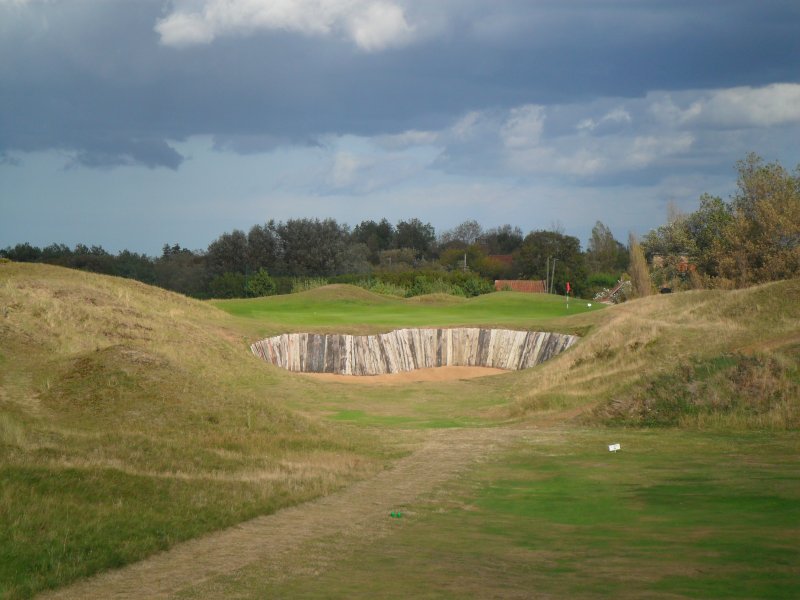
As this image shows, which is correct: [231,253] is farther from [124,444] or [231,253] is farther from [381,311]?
[124,444]

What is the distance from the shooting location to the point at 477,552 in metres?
8.93

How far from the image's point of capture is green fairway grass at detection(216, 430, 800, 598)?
729 centimetres

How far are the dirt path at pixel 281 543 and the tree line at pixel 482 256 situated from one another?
43.3 metres

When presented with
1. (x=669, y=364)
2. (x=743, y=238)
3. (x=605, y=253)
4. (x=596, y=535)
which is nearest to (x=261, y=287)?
(x=743, y=238)

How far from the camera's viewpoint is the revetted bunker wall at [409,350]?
1360 inches

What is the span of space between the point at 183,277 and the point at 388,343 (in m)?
60.1

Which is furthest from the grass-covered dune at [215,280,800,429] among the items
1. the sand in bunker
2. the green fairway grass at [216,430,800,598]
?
the green fairway grass at [216,430,800,598]

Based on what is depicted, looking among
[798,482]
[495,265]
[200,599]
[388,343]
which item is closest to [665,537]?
[798,482]

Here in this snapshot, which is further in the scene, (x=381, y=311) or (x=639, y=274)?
(x=639, y=274)

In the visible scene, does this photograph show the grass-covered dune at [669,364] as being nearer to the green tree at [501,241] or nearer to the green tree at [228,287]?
the green tree at [228,287]

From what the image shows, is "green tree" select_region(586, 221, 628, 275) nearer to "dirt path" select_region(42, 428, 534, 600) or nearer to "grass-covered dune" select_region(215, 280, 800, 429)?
"grass-covered dune" select_region(215, 280, 800, 429)

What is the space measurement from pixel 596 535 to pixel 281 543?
10.8ft

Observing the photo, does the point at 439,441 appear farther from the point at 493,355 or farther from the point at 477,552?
the point at 493,355

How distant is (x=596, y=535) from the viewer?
9.51 m
